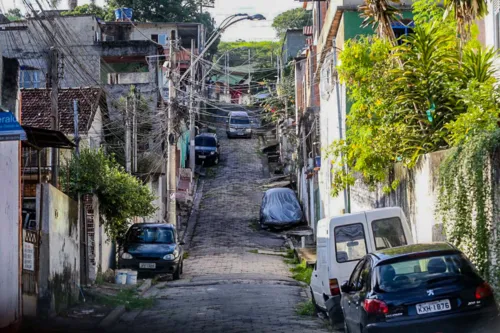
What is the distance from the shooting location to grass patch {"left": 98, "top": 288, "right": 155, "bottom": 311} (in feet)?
65.1

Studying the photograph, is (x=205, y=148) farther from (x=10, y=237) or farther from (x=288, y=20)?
(x=288, y=20)

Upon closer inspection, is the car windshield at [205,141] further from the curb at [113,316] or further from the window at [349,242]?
the window at [349,242]

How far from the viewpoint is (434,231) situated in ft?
54.3

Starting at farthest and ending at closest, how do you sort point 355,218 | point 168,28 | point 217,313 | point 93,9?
1. point 168,28
2. point 93,9
3. point 217,313
4. point 355,218

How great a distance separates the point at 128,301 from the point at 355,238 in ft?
21.6

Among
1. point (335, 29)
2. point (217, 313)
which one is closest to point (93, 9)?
point (335, 29)

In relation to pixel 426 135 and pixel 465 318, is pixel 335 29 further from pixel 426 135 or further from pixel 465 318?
pixel 465 318

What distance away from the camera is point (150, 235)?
27.5m

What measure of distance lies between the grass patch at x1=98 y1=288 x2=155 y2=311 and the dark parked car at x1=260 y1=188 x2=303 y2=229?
2156cm

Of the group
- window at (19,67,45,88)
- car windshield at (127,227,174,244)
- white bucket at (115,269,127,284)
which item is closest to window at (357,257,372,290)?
white bucket at (115,269,127,284)

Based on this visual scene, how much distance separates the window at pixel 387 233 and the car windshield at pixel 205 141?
144ft

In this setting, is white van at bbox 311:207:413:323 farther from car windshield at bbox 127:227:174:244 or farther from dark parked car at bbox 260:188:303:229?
dark parked car at bbox 260:188:303:229

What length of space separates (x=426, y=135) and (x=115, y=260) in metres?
13.2

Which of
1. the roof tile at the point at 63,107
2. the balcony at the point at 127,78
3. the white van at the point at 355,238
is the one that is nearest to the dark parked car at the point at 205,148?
the balcony at the point at 127,78
